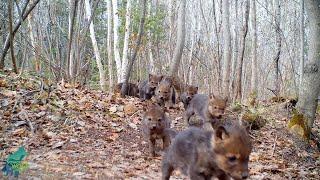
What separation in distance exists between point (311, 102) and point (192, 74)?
12959 mm

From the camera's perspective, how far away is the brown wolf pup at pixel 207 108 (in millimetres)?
8945

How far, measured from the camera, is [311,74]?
8.88m

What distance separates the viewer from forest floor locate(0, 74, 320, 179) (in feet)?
21.3

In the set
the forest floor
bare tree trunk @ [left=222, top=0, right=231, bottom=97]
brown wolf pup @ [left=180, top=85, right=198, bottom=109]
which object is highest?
bare tree trunk @ [left=222, top=0, right=231, bottom=97]

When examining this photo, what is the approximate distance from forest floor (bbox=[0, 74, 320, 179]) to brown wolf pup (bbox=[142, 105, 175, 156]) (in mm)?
261

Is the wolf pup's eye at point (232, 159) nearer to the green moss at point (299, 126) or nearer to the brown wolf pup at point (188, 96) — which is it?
the green moss at point (299, 126)

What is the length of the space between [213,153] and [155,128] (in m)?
3.07

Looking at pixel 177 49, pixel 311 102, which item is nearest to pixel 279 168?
pixel 311 102

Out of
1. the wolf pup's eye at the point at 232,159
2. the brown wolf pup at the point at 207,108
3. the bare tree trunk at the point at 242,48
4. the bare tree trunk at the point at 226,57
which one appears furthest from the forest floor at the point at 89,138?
the bare tree trunk at the point at 242,48

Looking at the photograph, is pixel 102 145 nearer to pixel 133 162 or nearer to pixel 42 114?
pixel 133 162

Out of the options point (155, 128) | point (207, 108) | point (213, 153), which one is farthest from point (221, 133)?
point (207, 108)

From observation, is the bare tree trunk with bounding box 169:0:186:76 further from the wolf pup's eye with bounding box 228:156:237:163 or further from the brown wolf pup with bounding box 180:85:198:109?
the wolf pup's eye with bounding box 228:156:237:163

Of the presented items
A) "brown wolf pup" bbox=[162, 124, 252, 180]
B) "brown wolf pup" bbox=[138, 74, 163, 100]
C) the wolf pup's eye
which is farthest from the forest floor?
the wolf pup's eye

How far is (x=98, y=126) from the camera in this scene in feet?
29.1
